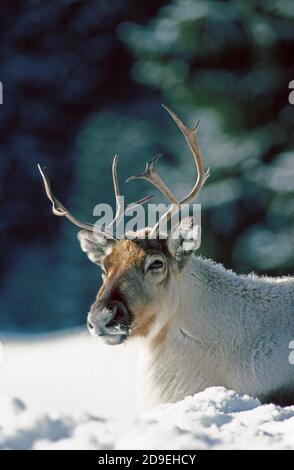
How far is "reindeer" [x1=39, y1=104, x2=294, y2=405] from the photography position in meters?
4.21

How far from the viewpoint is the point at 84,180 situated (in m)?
11.9

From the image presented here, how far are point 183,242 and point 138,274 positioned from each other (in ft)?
0.94

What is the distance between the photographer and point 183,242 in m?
4.28

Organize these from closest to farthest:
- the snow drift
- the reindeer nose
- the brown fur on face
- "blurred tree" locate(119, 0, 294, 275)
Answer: the snow drift → the reindeer nose → the brown fur on face → "blurred tree" locate(119, 0, 294, 275)

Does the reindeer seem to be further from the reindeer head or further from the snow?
the snow

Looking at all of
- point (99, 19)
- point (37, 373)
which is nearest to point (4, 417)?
point (37, 373)

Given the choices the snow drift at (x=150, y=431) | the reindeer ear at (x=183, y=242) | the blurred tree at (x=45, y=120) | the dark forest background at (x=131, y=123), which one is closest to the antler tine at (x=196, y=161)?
the reindeer ear at (x=183, y=242)

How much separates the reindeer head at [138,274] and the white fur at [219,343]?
3.0 inches

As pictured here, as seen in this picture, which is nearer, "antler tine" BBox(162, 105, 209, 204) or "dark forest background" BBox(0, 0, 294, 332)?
"antler tine" BBox(162, 105, 209, 204)

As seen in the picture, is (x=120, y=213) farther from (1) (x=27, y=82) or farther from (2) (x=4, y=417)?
(1) (x=27, y=82)

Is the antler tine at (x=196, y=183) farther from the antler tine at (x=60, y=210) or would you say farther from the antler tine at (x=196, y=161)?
the antler tine at (x=60, y=210)

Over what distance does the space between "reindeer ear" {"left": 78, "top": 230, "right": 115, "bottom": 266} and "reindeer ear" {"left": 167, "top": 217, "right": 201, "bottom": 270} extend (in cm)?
28

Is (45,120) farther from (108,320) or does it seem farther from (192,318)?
(108,320)

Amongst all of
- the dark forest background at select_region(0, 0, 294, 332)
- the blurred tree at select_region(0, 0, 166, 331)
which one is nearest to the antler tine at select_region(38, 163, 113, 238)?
the dark forest background at select_region(0, 0, 294, 332)
